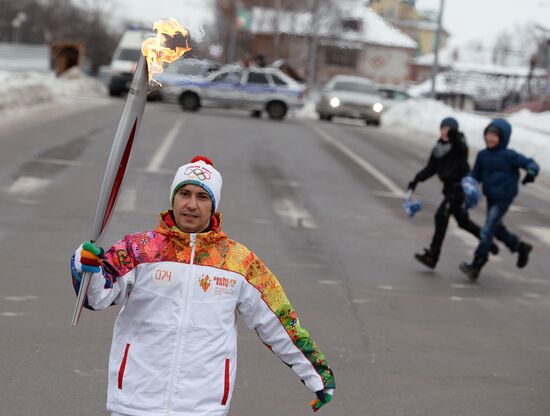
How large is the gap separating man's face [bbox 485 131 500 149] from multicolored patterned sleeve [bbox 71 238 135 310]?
289 inches

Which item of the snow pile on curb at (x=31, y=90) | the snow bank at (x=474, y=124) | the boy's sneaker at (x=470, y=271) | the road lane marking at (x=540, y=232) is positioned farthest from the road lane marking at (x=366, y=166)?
the snow pile on curb at (x=31, y=90)

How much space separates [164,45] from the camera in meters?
4.37

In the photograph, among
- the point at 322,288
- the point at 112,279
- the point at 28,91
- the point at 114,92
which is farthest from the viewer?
the point at 114,92

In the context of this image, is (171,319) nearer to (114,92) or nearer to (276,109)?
(276,109)

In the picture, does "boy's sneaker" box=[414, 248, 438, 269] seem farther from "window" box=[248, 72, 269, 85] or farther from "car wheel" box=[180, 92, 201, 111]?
"window" box=[248, 72, 269, 85]

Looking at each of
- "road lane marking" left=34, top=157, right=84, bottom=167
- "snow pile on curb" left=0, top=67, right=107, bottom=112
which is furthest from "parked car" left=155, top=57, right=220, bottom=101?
"snow pile on curb" left=0, top=67, right=107, bottom=112

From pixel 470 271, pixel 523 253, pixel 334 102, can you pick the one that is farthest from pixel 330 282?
pixel 334 102

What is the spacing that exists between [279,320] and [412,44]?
10546cm

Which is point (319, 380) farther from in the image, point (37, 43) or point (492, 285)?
point (37, 43)

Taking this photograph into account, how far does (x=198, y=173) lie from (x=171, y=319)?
0.54 metres

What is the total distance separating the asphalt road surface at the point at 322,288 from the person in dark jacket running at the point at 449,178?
34 centimetres

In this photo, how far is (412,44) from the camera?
10788 cm

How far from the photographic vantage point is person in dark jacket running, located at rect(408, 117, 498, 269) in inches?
454

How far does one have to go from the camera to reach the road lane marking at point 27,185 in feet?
48.6
